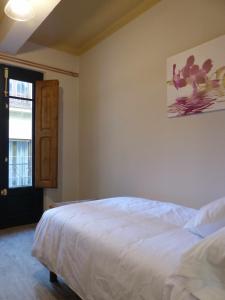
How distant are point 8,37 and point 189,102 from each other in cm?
241

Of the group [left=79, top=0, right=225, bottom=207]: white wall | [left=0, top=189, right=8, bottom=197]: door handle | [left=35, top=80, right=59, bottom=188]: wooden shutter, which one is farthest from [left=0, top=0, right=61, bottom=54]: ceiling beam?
[left=0, top=189, right=8, bottom=197]: door handle

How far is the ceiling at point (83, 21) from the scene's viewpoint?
2853 millimetres

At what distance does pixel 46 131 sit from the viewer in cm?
369

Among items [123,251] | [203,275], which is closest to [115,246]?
[123,251]

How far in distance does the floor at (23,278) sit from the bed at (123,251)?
9.8 inches

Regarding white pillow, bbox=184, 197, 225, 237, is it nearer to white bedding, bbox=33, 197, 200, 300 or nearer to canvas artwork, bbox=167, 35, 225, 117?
white bedding, bbox=33, 197, 200, 300

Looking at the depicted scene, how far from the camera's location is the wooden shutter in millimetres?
3672

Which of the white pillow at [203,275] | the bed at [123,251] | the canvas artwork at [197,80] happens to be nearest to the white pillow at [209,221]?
the bed at [123,251]

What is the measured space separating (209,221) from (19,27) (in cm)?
289

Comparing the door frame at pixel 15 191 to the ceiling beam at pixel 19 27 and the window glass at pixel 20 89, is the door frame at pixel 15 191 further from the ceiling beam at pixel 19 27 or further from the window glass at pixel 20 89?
the ceiling beam at pixel 19 27

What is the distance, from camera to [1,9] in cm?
287

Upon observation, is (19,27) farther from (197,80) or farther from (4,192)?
(4,192)

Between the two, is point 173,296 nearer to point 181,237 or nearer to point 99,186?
point 181,237

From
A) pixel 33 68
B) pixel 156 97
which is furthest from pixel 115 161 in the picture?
pixel 33 68
